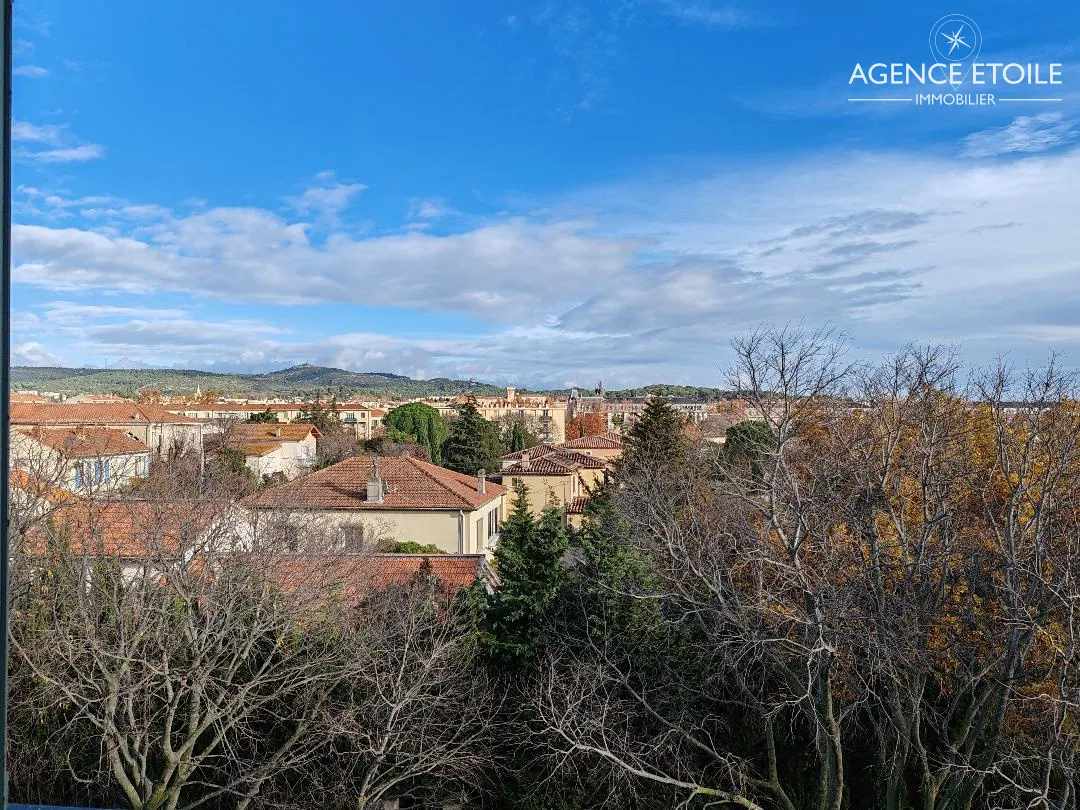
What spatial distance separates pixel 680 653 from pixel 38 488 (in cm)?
605

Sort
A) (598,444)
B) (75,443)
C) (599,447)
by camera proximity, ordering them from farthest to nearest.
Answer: (598,444) → (599,447) → (75,443)

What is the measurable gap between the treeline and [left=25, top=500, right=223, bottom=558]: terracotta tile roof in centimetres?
38

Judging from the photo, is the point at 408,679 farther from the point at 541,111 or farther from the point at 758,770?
the point at 541,111

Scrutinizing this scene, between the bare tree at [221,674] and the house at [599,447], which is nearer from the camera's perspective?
the bare tree at [221,674]

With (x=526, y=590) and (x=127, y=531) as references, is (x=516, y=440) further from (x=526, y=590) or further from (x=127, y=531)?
(x=526, y=590)

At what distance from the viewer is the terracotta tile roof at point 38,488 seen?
6.44 meters

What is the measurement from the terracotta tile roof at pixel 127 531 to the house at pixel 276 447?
43.8ft

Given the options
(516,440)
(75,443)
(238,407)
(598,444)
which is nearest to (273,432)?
(598,444)

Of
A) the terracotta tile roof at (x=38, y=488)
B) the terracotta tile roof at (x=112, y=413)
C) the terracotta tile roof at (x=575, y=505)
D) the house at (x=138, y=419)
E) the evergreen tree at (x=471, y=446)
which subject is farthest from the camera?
the evergreen tree at (x=471, y=446)

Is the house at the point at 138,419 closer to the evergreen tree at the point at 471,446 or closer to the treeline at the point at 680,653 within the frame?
the evergreen tree at the point at 471,446

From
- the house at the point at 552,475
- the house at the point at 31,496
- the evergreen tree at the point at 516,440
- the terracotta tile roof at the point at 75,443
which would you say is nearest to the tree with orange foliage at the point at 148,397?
the house at the point at 552,475

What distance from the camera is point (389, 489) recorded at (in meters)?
14.1

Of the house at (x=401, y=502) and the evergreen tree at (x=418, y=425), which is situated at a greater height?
the evergreen tree at (x=418, y=425)

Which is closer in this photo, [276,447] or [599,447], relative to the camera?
[276,447]
